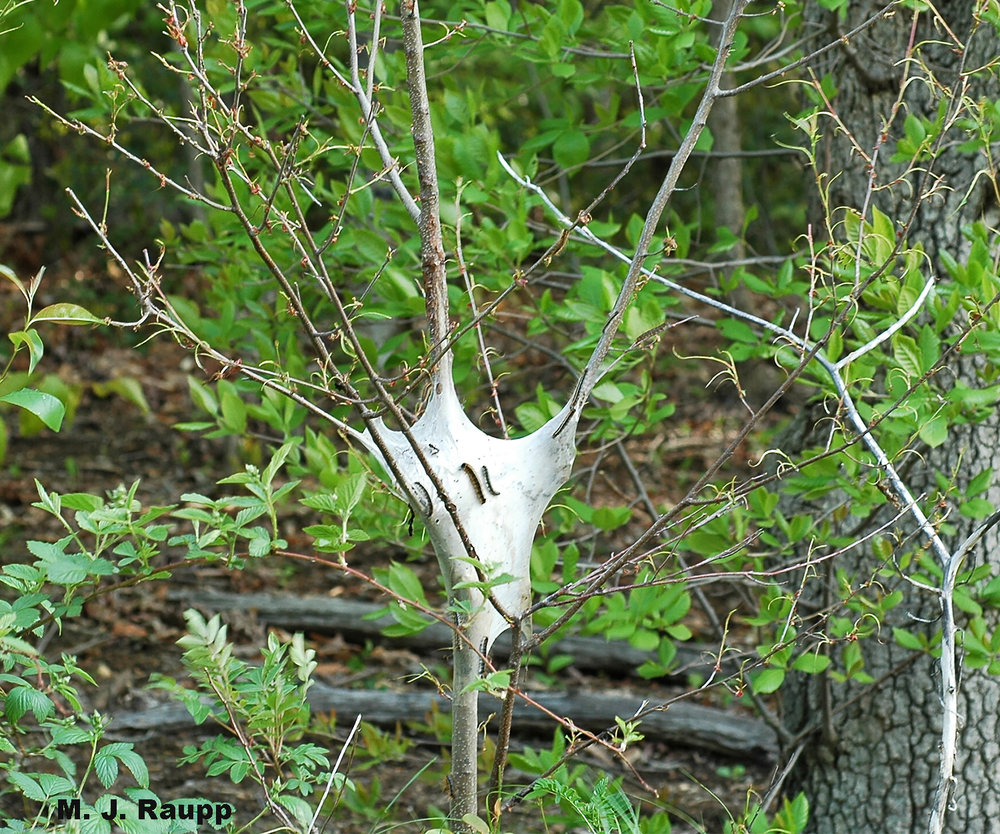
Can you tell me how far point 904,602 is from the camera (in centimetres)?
307

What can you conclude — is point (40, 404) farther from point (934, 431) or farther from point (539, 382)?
point (934, 431)

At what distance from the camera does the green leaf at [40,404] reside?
158 cm

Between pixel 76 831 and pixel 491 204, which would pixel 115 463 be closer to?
pixel 491 204

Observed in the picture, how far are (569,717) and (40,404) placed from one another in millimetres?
3022

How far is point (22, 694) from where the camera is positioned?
1676 mm

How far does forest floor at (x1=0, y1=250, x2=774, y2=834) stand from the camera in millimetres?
3736

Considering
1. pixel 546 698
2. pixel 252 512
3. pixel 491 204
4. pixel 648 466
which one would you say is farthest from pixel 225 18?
pixel 648 466

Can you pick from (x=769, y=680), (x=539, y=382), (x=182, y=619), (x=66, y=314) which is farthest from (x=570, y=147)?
(x=182, y=619)

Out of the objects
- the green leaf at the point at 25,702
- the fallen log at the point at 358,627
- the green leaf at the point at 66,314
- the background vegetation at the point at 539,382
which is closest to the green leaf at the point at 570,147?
the background vegetation at the point at 539,382

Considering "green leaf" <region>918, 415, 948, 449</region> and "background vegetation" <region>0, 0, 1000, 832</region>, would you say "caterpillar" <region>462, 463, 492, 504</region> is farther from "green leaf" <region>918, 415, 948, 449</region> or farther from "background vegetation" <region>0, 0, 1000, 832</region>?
"green leaf" <region>918, 415, 948, 449</region>

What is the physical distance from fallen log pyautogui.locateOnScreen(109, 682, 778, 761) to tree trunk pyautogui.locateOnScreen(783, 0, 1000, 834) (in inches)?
29.7

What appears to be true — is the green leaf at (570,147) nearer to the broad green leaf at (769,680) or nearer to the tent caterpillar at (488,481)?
the tent caterpillar at (488,481)

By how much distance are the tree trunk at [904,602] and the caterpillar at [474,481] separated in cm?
144

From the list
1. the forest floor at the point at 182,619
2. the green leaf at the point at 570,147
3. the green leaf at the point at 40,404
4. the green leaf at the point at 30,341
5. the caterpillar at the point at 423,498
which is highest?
the green leaf at the point at 30,341
